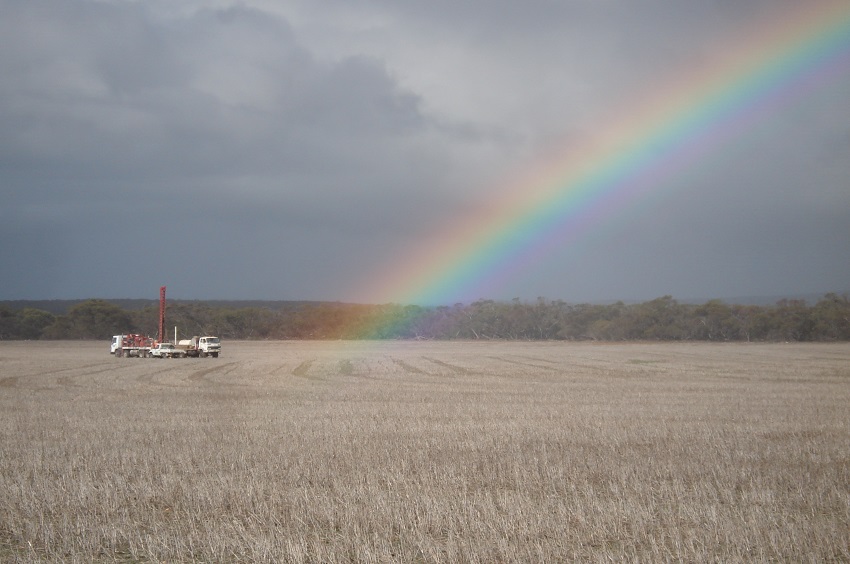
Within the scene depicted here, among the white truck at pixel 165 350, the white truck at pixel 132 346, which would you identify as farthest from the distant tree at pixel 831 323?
the white truck at pixel 132 346

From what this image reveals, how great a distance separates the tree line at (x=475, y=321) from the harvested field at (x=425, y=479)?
111 meters

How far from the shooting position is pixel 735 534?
31.8 ft

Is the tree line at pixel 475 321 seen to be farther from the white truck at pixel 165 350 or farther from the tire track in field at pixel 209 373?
the tire track in field at pixel 209 373

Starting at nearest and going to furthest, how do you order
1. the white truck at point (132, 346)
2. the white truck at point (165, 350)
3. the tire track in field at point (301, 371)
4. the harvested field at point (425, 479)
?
the harvested field at point (425, 479) < the tire track in field at point (301, 371) < the white truck at point (165, 350) < the white truck at point (132, 346)

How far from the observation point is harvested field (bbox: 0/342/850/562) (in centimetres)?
949

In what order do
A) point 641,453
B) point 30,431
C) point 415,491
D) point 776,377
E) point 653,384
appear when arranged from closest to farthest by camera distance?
point 415,491, point 641,453, point 30,431, point 653,384, point 776,377

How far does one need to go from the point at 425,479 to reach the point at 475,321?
161 metres

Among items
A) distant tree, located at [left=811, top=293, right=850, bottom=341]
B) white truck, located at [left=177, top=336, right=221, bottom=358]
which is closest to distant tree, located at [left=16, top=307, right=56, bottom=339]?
white truck, located at [left=177, top=336, right=221, bottom=358]

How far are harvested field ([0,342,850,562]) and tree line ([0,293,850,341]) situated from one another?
111 m

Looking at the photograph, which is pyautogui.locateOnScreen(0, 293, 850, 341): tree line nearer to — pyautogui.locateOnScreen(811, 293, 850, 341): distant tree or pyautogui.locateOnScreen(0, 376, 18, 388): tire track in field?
pyautogui.locateOnScreen(811, 293, 850, 341): distant tree

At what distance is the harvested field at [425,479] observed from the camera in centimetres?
949

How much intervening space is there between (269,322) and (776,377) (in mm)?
124413

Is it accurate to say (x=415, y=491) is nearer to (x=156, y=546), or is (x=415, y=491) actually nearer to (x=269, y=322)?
(x=156, y=546)

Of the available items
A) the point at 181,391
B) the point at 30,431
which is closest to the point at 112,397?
the point at 181,391
